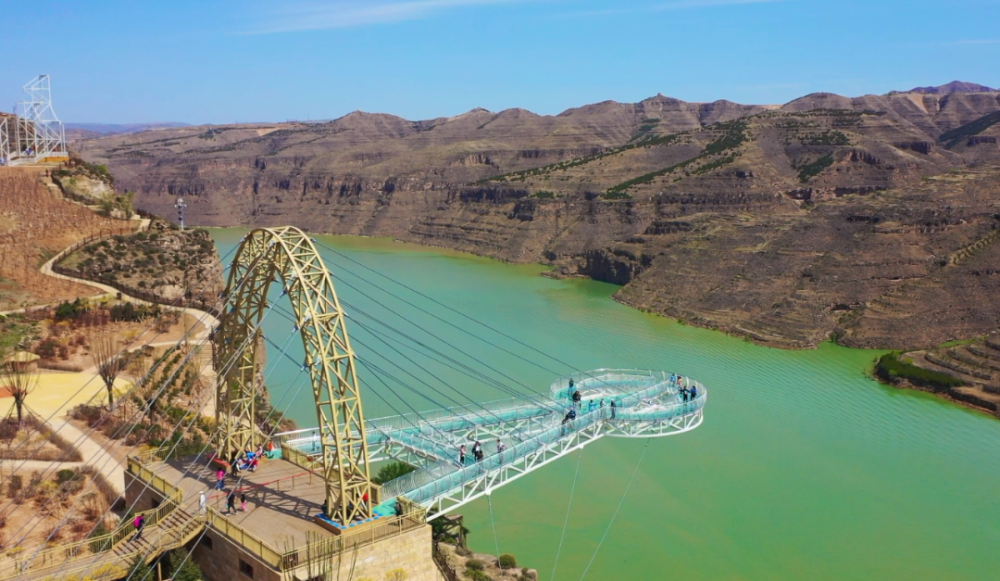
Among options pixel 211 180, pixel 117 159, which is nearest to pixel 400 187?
pixel 211 180

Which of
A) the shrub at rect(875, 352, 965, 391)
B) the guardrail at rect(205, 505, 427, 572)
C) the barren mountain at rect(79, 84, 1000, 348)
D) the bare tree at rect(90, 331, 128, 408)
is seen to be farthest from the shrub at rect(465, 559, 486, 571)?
the barren mountain at rect(79, 84, 1000, 348)

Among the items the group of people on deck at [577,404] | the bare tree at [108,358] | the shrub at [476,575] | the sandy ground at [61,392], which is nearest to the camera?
the shrub at [476,575]

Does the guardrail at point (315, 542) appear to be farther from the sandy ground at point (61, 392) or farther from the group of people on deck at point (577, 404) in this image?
the sandy ground at point (61, 392)

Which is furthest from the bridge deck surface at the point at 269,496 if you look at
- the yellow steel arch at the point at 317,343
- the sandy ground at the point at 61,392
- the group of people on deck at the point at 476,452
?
the sandy ground at the point at 61,392

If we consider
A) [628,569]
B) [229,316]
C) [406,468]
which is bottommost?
[628,569]

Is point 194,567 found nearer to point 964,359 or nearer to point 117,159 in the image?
point 964,359
